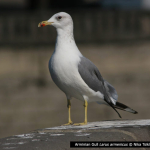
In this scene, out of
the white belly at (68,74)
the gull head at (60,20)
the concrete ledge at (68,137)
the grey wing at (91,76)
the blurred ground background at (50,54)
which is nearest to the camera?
the concrete ledge at (68,137)

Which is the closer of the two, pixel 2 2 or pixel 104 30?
pixel 104 30

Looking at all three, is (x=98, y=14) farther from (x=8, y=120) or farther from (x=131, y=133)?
(x=131, y=133)

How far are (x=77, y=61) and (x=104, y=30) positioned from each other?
5019 mm

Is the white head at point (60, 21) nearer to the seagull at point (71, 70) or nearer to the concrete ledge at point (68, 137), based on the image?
the seagull at point (71, 70)

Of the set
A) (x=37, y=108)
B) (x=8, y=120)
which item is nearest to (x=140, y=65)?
(x=37, y=108)

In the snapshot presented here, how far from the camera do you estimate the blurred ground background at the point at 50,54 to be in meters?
7.67

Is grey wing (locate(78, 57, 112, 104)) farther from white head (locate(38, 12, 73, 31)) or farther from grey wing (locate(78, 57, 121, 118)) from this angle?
white head (locate(38, 12, 73, 31))

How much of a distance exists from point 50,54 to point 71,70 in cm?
491

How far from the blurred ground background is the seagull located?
4189 millimetres

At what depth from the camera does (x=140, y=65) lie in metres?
8.12

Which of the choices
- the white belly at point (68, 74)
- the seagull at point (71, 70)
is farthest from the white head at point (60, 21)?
the white belly at point (68, 74)

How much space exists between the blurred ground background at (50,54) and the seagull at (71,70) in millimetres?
4189

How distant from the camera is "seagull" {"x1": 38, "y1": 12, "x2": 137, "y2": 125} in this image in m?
3.16

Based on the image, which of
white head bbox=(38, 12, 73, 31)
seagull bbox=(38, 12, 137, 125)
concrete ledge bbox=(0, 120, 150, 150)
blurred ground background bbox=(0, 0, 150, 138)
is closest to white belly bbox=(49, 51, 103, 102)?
seagull bbox=(38, 12, 137, 125)
